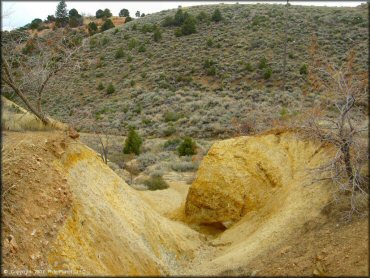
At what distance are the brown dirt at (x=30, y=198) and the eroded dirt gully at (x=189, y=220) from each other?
19mm

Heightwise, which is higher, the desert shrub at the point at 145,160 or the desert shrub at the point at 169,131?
the desert shrub at the point at 169,131

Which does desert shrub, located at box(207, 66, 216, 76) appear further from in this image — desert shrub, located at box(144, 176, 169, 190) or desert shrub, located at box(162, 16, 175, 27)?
desert shrub, located at box(144, 176, 169, 190)

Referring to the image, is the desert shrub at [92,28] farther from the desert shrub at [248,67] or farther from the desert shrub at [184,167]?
the desert shrub at [184,167]

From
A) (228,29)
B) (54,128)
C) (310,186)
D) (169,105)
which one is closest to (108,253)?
(54,128)

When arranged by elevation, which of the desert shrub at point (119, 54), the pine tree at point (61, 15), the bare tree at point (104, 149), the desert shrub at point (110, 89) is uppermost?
the pine tree at point (61, 15)

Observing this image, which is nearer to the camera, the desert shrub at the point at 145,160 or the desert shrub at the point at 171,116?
the desert shrub at the point at 145,160

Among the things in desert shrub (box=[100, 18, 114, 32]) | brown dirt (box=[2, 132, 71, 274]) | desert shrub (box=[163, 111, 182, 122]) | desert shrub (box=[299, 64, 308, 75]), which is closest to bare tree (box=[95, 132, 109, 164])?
desert shrub (box=[163, 111, 182, 122])

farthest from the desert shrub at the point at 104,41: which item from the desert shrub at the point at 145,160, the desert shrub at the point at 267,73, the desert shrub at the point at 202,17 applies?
the desert shrub at the point at 145,160

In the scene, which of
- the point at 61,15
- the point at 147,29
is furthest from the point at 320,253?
the point at 61,15

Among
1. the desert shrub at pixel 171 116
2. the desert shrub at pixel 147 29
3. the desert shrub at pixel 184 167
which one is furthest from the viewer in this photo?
the desert shrub at pixel 147 29

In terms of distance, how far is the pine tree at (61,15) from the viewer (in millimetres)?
47297

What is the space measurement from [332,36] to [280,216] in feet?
114

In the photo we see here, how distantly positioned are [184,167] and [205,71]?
19.0 m

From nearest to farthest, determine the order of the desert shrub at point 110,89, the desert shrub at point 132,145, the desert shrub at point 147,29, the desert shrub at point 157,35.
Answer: the desert shrub at point 132,145 < the desert shrub at point 110,89 < the desert shrub at point 157,35 < the desert shrub at point 147,29
